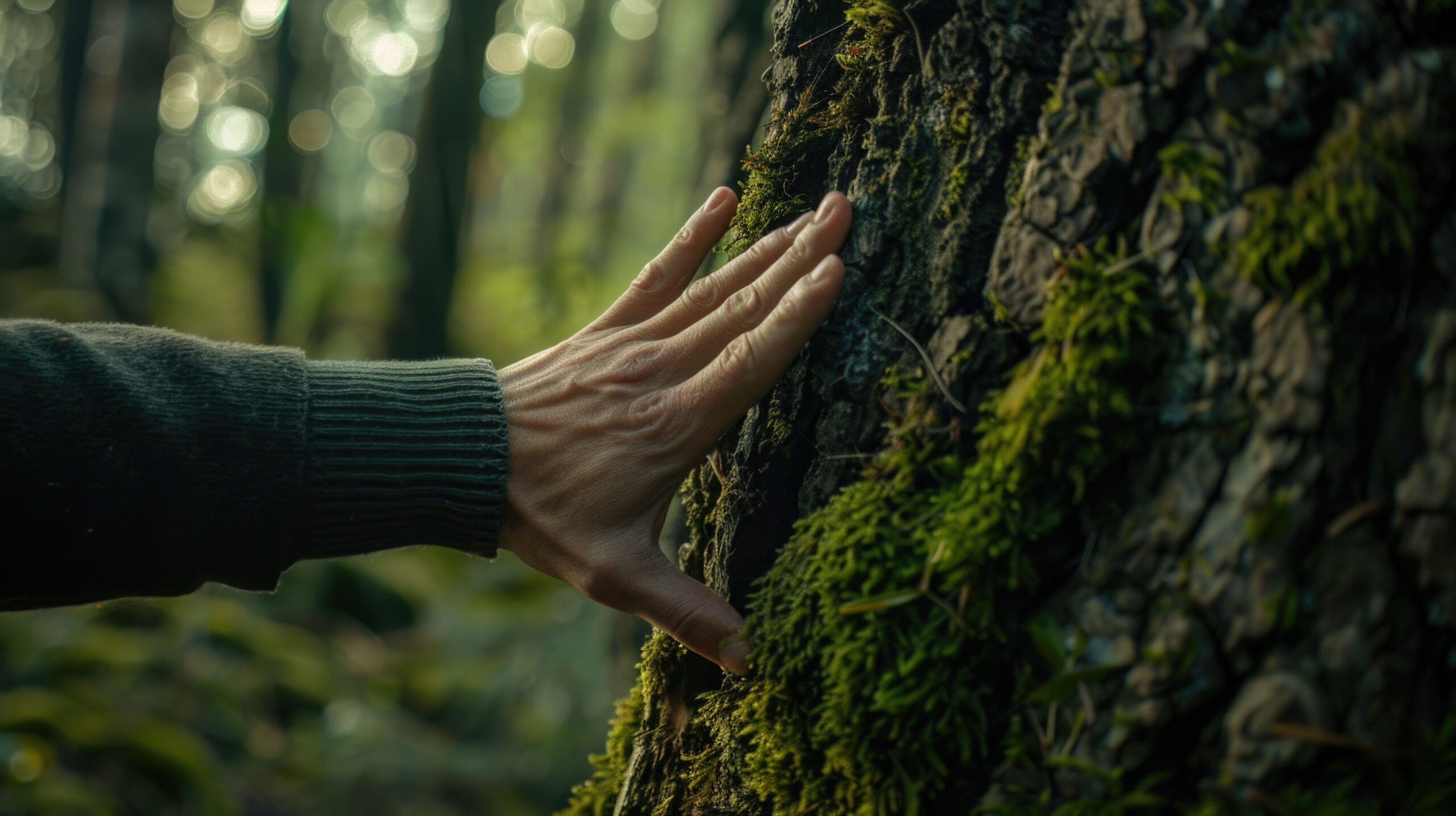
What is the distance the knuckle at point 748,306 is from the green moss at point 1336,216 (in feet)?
2.66

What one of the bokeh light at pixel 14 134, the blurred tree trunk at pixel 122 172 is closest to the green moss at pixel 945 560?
the blurred tree trunk at pixel 122 172

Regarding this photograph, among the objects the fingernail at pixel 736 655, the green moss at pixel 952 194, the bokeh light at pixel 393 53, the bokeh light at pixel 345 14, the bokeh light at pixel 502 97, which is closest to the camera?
the green moss at pixel 952 194

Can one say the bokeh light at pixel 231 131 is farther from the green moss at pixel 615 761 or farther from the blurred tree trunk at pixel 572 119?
the green moss at pixel 615 761

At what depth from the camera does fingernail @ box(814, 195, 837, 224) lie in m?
1.46

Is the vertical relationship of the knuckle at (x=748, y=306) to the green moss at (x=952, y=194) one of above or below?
below

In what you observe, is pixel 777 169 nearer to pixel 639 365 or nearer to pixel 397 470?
pixel 639 365

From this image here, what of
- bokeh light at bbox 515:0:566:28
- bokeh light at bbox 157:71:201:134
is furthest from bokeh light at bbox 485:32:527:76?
bokeh light at bbox 157:71:201:134

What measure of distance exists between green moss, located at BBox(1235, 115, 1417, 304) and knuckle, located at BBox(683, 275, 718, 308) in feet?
A: 3.18

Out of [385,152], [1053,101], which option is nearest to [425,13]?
[1053,101]

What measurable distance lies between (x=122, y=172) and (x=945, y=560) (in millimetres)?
10332

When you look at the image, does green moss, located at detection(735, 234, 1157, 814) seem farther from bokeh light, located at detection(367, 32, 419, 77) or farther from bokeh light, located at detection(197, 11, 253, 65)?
bokeh light, located at detection(197, 11, 253, 65)

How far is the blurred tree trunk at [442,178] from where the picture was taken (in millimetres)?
9359

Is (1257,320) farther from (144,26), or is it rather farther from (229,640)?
(144,26)

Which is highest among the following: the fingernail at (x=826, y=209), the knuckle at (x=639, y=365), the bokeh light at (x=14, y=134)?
the fingernail at (x=826, y=209)
